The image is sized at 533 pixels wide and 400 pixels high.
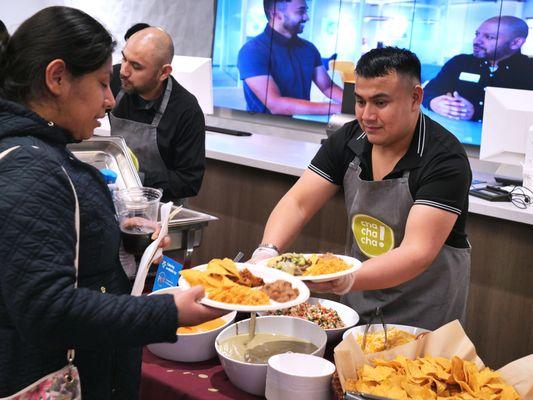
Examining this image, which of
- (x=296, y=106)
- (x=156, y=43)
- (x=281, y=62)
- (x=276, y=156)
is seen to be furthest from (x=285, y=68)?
(x=156, y=43)

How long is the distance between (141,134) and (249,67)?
4.01 meters

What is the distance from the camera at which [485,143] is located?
390 centimetres

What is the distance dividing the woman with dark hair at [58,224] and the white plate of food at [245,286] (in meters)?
0.14

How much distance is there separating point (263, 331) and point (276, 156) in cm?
262

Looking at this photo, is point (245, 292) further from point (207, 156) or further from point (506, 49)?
point (506, 49)

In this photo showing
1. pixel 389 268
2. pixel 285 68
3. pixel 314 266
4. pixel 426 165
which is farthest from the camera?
pixel 285 68

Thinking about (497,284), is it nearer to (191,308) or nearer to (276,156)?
(276,156)

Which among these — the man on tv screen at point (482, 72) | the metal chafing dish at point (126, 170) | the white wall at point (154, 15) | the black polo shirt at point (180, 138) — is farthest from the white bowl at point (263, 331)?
the white wall at point (154, 15)

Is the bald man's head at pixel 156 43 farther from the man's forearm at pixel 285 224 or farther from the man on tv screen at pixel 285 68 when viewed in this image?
the man on tv screen at pixel 285 68

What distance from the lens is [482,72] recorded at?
5723mm

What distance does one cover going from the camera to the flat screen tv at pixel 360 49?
5.63 metres

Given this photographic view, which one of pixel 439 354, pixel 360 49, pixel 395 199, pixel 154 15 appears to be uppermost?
pixel 154 15

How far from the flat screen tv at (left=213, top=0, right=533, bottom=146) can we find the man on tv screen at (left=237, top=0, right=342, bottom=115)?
1 centimetres

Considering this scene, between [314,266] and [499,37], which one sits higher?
[499,37]
